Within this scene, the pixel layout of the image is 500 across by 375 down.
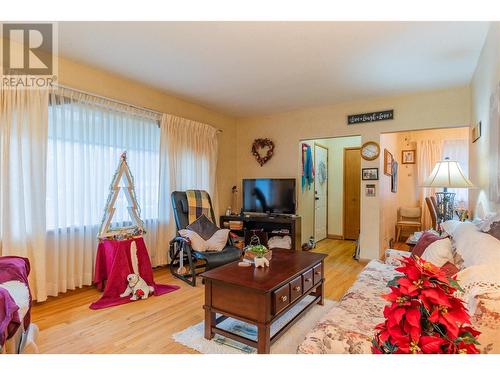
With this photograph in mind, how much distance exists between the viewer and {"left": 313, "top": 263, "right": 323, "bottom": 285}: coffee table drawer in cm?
257

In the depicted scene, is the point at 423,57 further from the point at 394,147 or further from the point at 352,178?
the point at 352,178

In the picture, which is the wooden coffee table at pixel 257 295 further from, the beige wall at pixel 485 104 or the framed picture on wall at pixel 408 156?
the framed picture on wall at pixel 408 156

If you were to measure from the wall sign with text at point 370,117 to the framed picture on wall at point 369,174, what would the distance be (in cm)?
73

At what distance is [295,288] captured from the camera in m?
2.23

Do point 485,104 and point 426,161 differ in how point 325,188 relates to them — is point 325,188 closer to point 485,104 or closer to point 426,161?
point 426,161

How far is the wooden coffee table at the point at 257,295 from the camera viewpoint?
1886mm

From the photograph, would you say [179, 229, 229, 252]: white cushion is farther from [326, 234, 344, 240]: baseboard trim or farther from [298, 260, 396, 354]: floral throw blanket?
[326, 234, 344, 240]: baseboard trim

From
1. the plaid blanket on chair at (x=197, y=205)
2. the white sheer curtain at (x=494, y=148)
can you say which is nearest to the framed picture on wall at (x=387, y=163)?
the white sheer curtain at (x=494, y=148)

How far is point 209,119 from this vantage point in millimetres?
4820

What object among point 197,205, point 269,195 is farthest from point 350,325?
point 269,195

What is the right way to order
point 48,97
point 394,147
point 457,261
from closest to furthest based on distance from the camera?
point 457,261 < point 48,97 < point 394,147

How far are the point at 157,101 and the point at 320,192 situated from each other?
3785mm
